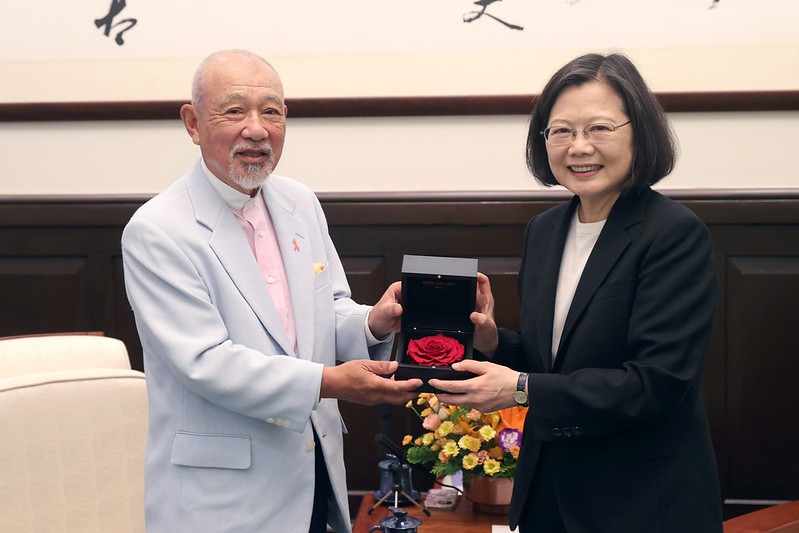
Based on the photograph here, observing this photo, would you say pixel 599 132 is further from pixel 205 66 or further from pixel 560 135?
pixel 205 66

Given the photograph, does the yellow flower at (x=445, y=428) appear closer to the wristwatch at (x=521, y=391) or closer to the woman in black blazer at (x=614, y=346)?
the woman in black blazer at (x=614, y=346)

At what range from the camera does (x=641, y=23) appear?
3.23m

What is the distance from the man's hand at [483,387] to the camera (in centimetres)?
180

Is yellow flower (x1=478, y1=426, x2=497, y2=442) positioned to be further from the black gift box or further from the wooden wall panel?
the wooden wall panel

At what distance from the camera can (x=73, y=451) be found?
1.95 meters

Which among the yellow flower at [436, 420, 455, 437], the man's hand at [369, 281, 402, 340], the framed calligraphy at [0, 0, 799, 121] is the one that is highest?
the framed calligraphy at [0, 0, 799, 121]

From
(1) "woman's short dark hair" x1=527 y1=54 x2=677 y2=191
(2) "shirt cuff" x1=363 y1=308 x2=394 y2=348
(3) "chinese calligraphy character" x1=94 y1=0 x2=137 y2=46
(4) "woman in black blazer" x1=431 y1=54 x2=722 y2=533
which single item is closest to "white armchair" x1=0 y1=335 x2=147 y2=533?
(2) "shirt cuff" x1=363 y1=308 x2=394 y2=348

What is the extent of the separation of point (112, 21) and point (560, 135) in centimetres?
226

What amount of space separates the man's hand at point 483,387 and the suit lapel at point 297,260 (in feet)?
0.99

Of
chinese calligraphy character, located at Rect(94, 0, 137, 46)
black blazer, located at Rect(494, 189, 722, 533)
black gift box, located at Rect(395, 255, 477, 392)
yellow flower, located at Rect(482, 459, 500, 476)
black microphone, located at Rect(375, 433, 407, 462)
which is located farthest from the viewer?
chinese calligraphy character, located at Rect(94, 0, 137, 46)

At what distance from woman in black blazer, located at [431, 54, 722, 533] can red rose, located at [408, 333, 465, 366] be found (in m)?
0.09

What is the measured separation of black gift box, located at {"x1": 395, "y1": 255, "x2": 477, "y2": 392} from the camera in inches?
79.5

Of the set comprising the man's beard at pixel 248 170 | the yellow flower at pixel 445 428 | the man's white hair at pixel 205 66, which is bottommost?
the yellow flower at pixel 445 428

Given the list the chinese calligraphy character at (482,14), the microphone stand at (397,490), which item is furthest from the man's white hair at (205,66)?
the chinese calligraphy character at (482,14)
